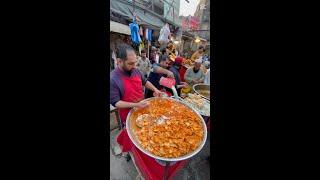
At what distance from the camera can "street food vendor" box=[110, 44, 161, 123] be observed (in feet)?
4.14

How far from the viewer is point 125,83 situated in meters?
1.37

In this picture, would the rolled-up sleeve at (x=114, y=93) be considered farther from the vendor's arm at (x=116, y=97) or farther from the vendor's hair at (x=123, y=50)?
the vendor's hair at (x=123, y=50)

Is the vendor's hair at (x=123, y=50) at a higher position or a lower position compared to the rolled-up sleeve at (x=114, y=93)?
higher

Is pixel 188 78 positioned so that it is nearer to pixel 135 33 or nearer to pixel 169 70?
pixel 169 70

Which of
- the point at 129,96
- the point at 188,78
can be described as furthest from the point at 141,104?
the point at 188,78

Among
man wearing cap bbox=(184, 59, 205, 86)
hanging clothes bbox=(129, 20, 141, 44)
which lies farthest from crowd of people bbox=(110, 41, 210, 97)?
hanging clothes bbox=(129, 20, 141, 44)

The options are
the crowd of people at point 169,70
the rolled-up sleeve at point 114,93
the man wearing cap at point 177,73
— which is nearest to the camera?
the rolled-up sleeve at point 114,93

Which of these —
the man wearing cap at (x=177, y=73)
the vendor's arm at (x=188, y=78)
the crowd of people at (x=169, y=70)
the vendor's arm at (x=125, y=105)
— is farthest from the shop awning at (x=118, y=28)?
the vendor's arm at (x=125, y=105)

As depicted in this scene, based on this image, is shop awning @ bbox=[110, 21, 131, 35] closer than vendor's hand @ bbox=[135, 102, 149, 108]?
No

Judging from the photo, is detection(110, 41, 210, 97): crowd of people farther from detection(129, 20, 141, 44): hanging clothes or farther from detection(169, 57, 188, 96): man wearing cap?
detection(129, 20, 141, 44): hanging clothes

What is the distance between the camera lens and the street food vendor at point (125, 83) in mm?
1262

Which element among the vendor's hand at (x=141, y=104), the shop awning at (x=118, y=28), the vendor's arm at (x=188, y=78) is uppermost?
the shop awning at (x=118, y=28)
